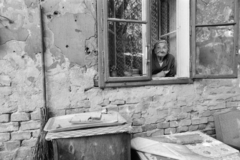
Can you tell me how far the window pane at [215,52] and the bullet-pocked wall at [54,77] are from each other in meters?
0.70

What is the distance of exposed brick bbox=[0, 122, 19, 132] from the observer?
2.15m

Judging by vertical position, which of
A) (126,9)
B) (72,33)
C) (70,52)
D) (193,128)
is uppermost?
(126,9)

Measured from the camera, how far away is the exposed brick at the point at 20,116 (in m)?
2.18

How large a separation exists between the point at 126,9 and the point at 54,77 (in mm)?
1315

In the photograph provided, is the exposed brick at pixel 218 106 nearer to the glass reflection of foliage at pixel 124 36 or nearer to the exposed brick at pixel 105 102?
the glass reflection of foliage at pixel 124 36

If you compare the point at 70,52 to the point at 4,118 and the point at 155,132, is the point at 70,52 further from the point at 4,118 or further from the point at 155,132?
the point at 155,132

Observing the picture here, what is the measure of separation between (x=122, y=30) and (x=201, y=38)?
4.08ft

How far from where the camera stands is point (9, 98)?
2152mm

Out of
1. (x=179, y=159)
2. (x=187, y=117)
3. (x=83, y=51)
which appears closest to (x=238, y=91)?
(x=187, y=117)

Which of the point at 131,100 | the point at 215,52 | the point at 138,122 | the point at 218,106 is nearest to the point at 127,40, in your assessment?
the point at 131,100

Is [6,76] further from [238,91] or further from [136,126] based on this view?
[238,91]

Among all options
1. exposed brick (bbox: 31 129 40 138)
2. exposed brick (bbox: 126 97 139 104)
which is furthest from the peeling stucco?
exposed brick (bbox: 31 129 40 138)

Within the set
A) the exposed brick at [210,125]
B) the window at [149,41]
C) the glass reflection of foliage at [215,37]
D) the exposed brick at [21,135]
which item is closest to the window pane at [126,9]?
the window at [149,41]

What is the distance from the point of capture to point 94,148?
171 cm
